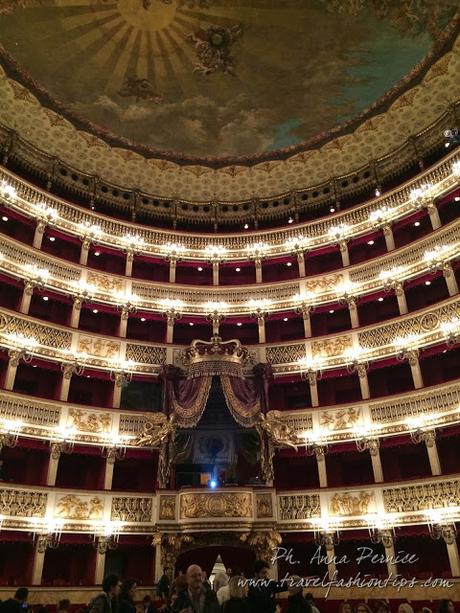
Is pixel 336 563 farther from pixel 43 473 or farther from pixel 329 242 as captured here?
pixel 329 242

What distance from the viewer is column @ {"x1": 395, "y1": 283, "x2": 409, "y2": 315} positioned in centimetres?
2427

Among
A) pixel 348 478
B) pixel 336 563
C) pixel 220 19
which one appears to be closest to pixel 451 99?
pixel 220 19

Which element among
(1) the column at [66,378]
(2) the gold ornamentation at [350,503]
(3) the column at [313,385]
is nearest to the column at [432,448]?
(2) the gold ornamentation at [350,503]

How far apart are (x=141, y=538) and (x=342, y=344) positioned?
1268 cm

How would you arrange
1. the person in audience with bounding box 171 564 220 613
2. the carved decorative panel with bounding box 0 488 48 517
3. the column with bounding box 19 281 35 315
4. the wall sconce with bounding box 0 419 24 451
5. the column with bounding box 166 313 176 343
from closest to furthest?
the person in audience with bounding box 171 564 220 613 → the carved decorative panel with bounding box 0 488 48 517 → the wall sconce with bounding box 0 419 24 451 → the column with bounding box 19 281 35 315 → the column with bounding box 166 313 176 343

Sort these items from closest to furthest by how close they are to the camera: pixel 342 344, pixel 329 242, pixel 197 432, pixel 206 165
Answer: pixel 197 432, pixel 342 344, pixel 329 242, pixel 206 165

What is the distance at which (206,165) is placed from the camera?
98.4 ft

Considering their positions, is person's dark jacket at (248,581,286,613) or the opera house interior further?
the opera house interior

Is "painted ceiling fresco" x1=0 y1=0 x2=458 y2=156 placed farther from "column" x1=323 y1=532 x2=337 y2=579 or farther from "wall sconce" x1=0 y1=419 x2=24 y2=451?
"column" x1=323 y1=532 x2=337 y2=579

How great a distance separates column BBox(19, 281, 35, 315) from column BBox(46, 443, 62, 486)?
20.9ft

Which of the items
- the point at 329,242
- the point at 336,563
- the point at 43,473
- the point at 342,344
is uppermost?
the point at 329,242

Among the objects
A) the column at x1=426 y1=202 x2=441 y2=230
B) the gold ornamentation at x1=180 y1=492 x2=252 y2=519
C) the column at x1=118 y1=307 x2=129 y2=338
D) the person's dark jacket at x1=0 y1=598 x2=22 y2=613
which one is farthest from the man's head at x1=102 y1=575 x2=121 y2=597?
the column at x1=426 y1=202 x2=441 y2=230

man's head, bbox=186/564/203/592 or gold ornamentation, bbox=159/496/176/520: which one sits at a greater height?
gold ornamentation, bbox=159/496/176/520

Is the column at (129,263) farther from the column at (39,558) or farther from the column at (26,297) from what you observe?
the column at (39,558)
